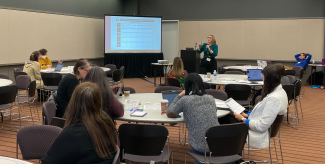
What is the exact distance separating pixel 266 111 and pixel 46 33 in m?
8.10

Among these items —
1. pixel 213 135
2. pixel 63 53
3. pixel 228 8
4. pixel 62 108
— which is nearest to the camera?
pixel 213 135

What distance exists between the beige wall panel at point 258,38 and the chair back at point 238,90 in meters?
6.70

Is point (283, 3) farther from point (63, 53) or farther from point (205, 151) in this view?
point (205, 151)

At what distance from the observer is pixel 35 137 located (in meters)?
2.46

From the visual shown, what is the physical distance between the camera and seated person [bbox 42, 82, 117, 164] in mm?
1757

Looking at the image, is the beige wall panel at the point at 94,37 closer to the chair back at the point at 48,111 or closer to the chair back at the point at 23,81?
the chair back at the point at 23,81

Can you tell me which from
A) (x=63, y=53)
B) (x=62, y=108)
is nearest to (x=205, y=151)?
(x=62, y=108)

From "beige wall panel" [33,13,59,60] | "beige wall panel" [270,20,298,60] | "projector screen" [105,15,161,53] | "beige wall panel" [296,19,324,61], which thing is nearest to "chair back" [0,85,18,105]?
"beige wall panel" [33,13,59,60]

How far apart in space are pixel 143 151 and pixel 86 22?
9121 mm

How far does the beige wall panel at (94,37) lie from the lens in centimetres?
1119

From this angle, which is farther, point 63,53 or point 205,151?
point 63,53

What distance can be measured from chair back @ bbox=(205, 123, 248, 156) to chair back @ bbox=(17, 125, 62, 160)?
50.0 inches

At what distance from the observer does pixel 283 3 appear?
35.6 ft

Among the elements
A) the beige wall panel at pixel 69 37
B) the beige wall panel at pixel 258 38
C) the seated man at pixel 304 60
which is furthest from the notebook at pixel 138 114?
the beige wall panel at pixel 258 38
